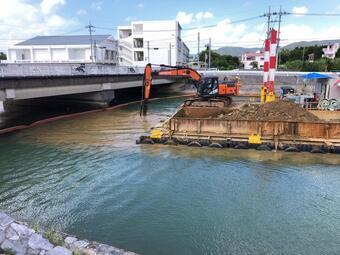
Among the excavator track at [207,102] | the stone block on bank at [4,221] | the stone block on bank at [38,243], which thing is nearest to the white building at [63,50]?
the excavator track at [207,102]

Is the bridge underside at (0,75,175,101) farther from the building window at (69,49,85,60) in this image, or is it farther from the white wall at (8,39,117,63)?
the building window at (69,49,85,60)

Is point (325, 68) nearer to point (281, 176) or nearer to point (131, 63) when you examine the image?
point (131, 63)

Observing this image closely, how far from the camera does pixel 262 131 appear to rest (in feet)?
59.6

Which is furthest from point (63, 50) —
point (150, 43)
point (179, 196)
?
point (179, 196)

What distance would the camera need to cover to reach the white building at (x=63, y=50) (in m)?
72.8

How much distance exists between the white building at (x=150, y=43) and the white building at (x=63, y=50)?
6.60m

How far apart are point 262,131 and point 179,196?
8.71 metres

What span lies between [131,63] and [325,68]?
48107 mm

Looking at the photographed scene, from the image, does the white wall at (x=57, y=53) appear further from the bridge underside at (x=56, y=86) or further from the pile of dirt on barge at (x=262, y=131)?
the pile of dirt on barge at (x=262, y=131)

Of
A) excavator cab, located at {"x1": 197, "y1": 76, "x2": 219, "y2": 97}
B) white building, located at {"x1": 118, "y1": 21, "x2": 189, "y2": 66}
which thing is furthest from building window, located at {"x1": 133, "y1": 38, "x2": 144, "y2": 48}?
excavator cab, located at {"x1": 197, "y1": 76, "x2": 219, "y2": 97}

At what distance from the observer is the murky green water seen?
8820 millimetres

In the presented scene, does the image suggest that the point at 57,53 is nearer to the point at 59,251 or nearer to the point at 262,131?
the point at 262,131

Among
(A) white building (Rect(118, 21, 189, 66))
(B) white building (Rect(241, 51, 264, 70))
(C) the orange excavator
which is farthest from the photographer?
(B) white building (Rect(241, 51, 264, 70))

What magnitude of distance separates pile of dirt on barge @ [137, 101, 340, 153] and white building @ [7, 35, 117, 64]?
5714 centimetres
